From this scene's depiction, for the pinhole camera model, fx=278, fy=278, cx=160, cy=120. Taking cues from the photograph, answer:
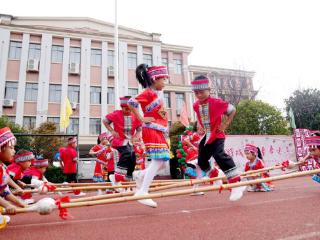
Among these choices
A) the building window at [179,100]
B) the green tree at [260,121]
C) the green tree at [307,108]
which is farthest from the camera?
the building window at [179,100]

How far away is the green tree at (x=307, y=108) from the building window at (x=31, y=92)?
68.0 ft

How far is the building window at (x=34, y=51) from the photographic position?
2312 cm

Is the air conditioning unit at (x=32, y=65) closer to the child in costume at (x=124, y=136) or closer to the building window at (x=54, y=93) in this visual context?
the building window at (x=54, y=93)

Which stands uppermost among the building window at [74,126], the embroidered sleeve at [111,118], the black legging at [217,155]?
the building window at [74,126]

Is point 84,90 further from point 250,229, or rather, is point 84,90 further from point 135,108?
point 250,229

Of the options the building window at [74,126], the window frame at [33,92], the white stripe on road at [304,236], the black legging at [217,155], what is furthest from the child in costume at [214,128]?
the window frame at [33,92]

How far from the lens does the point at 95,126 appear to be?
76.9 ft

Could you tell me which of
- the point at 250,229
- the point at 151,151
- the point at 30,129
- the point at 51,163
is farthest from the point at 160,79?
the point at 30,129

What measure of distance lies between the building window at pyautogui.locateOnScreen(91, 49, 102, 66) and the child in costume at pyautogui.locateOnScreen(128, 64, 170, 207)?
71.5 ft

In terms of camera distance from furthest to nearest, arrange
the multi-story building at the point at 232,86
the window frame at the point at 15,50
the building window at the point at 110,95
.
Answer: the building window at the point at 110,95
the multi-story building at the point at 232,86
the window frame at the point at 15,50

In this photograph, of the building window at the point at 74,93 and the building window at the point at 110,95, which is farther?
the building window at the point at 110,95

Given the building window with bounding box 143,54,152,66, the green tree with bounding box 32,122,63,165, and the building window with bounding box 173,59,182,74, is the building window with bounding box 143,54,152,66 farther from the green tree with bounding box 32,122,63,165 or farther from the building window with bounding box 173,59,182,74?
the green tree with bounding box 32,122,63,165

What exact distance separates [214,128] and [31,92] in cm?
2187

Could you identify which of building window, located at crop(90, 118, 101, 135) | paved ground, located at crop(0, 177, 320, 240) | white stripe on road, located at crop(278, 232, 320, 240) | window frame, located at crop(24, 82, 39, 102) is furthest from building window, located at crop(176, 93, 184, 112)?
white stripe on road, located at crop(278, 232, 320, 240)
